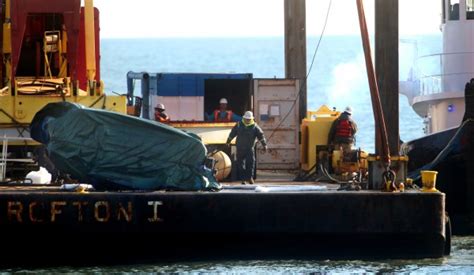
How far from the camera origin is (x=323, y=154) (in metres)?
28.5

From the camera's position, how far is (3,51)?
2780 cm

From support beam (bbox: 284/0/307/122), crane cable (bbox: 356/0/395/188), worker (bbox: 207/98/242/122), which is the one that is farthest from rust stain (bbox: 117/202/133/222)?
support beam (bbox: 284/0/307/122)

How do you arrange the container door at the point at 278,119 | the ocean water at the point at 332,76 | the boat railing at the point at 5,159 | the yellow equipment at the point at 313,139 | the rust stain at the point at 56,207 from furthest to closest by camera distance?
1. the ocean water at the point at 332,76
2. the container door at the point at 278,119
3. the yellow equipment at the point at 313,139
4. the boat railing at the point at 5,159
5. the rust stain at the point at 56,207

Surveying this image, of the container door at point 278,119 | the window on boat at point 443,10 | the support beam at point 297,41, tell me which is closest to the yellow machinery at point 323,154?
the container door at point 278,119

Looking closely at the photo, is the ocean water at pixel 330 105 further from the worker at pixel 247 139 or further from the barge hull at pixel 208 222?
the worker at pixel 247 139

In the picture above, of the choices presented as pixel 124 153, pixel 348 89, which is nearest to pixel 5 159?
pixel 124 153

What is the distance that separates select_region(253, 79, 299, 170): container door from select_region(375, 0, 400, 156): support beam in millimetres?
8215

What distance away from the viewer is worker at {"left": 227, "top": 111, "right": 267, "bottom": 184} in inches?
1068

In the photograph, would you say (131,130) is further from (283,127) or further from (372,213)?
(283,127)

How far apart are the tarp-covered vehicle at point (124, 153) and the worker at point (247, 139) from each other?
488 centimetres

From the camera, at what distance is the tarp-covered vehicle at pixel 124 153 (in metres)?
22.1

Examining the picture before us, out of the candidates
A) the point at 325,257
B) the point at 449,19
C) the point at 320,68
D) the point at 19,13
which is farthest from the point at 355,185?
the point at 320,68

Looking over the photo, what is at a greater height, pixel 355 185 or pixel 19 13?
pixel 19 13

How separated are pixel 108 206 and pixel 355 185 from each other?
392cm
